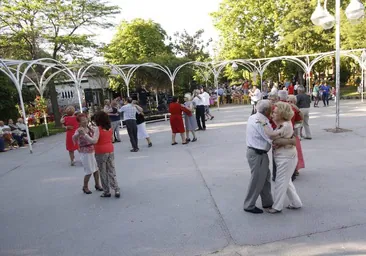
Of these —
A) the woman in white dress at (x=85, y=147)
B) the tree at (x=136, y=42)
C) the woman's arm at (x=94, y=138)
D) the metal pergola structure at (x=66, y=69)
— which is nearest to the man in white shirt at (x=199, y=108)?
the metal pergola structure at (x=66, y=69)

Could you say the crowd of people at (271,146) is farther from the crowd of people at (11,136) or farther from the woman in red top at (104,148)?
the crowd of people at (11,136)

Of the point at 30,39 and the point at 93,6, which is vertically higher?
the point at 93,6

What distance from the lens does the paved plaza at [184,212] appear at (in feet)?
11.7

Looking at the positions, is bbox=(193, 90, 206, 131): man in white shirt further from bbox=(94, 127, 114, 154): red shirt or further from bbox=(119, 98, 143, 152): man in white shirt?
bbox=(94, 127, 114, 154): red shirt

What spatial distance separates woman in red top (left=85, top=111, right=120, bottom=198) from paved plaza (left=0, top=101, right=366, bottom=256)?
1.28 ft

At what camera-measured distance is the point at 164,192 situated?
5.45m

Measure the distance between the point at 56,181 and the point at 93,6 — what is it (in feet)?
48.2

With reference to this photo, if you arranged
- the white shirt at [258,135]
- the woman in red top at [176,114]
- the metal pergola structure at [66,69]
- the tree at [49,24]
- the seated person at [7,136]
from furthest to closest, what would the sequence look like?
the tree at [49,24], the seated person at [7,136], the metal pergola structure at [66,69], the woman in red top at [176,114], the white shirt at [258,135]

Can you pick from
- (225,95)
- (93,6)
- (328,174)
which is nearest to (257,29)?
(225,95)

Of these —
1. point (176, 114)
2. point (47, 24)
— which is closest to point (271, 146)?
point (176, 114)

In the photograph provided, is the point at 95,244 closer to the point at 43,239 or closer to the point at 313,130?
the point at 43,239

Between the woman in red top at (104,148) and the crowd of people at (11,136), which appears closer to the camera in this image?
the woman in red top at (104,148)

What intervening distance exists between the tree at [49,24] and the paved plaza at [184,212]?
11.8 meters

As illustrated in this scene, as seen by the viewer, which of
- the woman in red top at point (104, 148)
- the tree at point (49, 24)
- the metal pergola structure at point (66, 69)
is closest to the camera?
the woman in red top at point (104, 148)
